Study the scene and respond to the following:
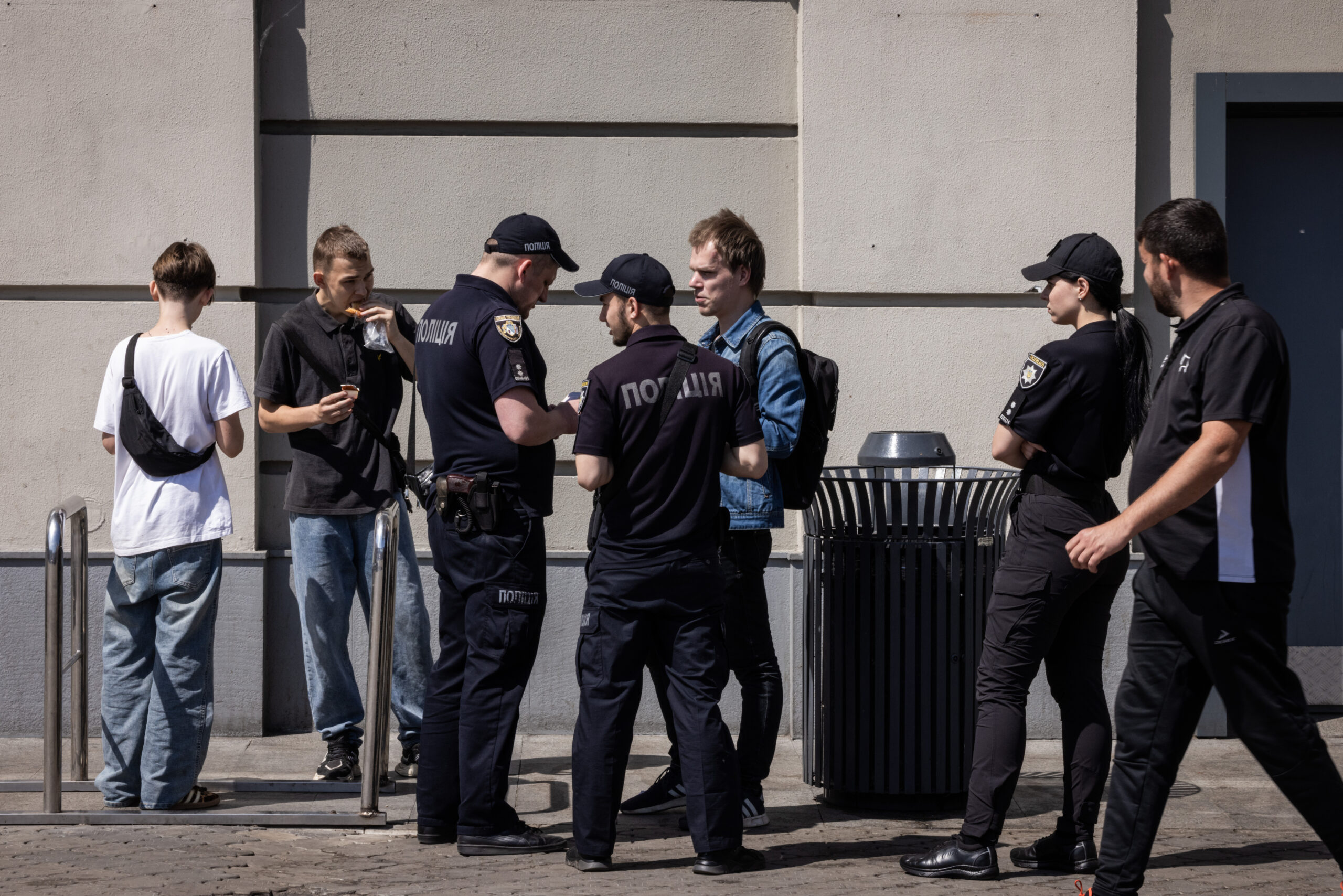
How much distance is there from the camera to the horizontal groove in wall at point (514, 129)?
6.11 m

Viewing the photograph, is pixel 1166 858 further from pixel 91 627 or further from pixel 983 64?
pixel 91 627

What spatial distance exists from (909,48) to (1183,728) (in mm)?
3561

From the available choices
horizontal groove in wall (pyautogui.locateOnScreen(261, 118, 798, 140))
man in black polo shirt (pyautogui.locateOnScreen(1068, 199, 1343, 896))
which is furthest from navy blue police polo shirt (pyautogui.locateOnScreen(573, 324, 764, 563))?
horizontal groove in wall (pyautogui.locateOnScreen(261, 118, 798, 140))

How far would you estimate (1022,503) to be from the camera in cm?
422

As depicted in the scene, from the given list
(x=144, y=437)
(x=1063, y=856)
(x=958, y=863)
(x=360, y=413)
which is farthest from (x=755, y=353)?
(x=144, y=437)

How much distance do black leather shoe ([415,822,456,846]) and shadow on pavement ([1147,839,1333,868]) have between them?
2.27 meters

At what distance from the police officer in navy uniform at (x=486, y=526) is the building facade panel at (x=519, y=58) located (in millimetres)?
1885

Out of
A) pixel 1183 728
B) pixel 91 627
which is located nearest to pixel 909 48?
pixel 1183 728

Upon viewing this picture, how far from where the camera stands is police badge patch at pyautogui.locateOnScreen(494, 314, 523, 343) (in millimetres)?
4215

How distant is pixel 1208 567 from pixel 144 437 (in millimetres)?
3417

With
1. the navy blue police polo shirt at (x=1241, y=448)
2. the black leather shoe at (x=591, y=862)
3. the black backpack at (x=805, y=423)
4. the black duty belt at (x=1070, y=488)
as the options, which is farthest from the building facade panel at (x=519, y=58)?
the black leather shoe at (x=591, y=862)

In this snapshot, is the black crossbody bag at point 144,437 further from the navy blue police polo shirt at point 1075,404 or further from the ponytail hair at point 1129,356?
the ponytail hair at point 1129,356

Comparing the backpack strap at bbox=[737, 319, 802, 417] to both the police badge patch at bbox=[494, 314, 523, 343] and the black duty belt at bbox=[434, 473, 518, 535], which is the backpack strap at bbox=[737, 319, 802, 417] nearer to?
the police badge patch at bbox=[494, 314, 523, 343]

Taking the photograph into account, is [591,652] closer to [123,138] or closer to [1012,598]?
[1012,598]
